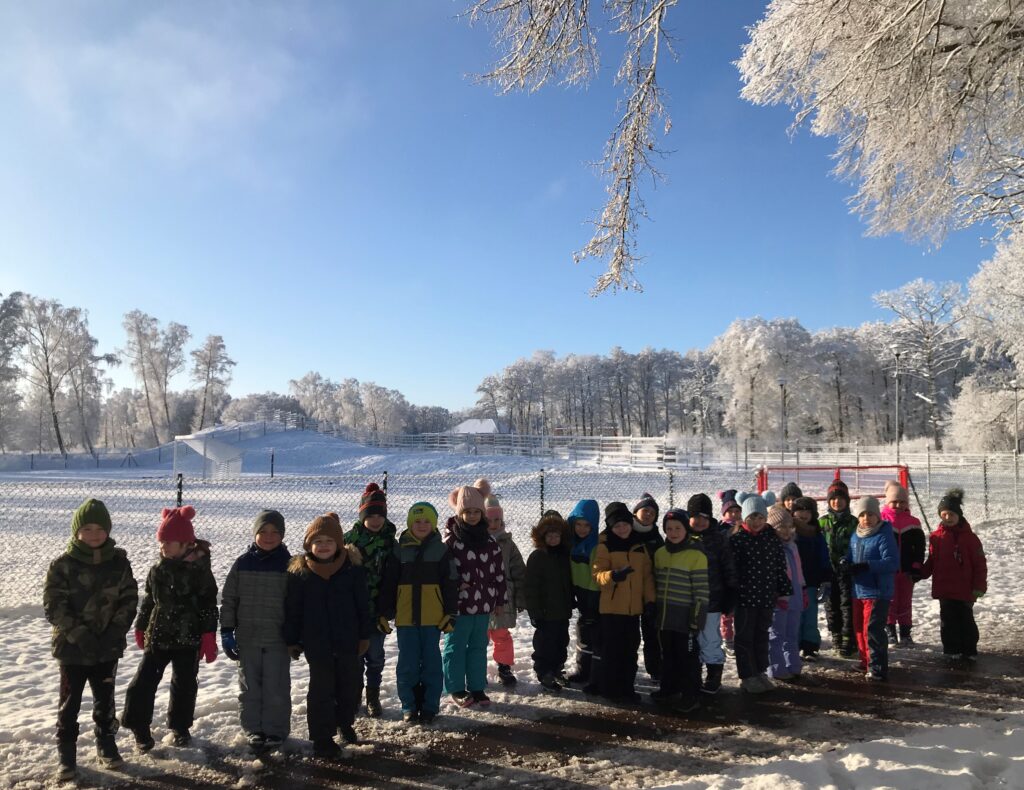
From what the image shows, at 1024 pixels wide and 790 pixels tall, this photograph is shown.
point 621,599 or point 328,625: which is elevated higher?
point 328,625

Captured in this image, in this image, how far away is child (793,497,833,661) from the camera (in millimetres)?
5895

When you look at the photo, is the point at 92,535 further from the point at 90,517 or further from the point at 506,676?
the point at 506,676

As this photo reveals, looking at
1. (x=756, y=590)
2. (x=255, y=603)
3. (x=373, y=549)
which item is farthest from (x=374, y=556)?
(x=756, y=590)

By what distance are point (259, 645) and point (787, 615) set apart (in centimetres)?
402

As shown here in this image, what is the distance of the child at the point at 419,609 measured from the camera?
4.43 m

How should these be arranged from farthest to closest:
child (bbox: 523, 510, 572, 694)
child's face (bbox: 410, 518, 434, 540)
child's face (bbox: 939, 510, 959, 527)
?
child's face (bbox: 939, 510, 959, 527) < child (bbox: 523, 510, 572, 694) < child's face (bbox: 410, 518, 434, 540)

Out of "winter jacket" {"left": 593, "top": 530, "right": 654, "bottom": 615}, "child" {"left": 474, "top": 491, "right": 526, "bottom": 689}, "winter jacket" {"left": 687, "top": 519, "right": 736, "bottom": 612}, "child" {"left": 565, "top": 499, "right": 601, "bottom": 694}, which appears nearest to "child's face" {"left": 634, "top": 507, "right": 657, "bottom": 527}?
"winter jacket" {"left": 593, "top": 530, "right": 654, "bottom": 615}

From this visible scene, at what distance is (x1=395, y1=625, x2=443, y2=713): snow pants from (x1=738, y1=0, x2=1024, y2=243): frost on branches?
203 inches

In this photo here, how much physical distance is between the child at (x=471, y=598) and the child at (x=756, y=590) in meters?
1.88

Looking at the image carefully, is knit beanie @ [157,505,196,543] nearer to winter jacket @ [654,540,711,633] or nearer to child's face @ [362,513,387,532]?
child's face @ [362,513,387,532]

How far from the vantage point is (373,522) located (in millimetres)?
4621

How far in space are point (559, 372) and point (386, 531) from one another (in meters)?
82.1

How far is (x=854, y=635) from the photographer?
19.3ft

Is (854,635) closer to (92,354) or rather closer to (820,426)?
(820,426)
